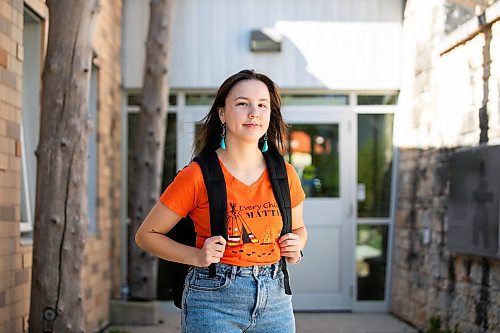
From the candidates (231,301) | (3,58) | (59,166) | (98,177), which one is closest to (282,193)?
(231,301)

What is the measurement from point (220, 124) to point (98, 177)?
4.29 meters

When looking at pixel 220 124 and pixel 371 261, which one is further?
pixel 371 261

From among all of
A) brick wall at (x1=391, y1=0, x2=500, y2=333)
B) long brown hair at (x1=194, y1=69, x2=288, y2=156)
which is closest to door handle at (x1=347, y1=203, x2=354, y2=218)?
brick wall at (x1=391, y1=0, x2=500, y2=333)

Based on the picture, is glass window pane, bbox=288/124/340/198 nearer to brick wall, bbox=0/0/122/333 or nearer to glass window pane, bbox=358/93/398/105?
glass window pane, bbox=358/93/398/105

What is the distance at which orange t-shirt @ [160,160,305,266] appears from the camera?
2305mm

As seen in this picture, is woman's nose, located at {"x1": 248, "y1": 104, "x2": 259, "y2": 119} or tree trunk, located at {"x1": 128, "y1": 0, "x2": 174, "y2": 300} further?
tree trunk, located at {"x1": 128, "y1": 0, "x2": 174, "y2": 300}

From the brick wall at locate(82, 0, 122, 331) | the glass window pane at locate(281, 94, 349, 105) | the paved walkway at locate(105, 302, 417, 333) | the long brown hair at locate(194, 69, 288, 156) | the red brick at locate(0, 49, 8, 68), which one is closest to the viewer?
the long brown hair at locate(194, 69, 288, 156)

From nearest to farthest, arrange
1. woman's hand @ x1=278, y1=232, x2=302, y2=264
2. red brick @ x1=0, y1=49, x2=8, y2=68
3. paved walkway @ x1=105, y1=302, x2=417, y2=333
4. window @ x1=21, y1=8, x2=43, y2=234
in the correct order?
woman's hand @ x1=278, y1=232, x2=302, y2=264 → red brick @ x1=0, y1=49, x2=8, y2=68 → window @ x1=21, y1=8, x2=43, y2=234 → paved walkway @ x1=105, y1=302, x2=417, y2=333

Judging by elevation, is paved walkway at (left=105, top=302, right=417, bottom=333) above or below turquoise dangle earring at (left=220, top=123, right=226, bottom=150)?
below

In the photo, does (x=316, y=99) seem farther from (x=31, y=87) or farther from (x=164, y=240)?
(x=164, y=240)

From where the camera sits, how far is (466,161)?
17.5 feet

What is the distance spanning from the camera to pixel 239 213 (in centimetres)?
231

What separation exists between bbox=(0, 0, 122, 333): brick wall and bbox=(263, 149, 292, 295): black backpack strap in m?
2.24

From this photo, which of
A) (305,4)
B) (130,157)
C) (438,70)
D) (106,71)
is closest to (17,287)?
(106,71)
